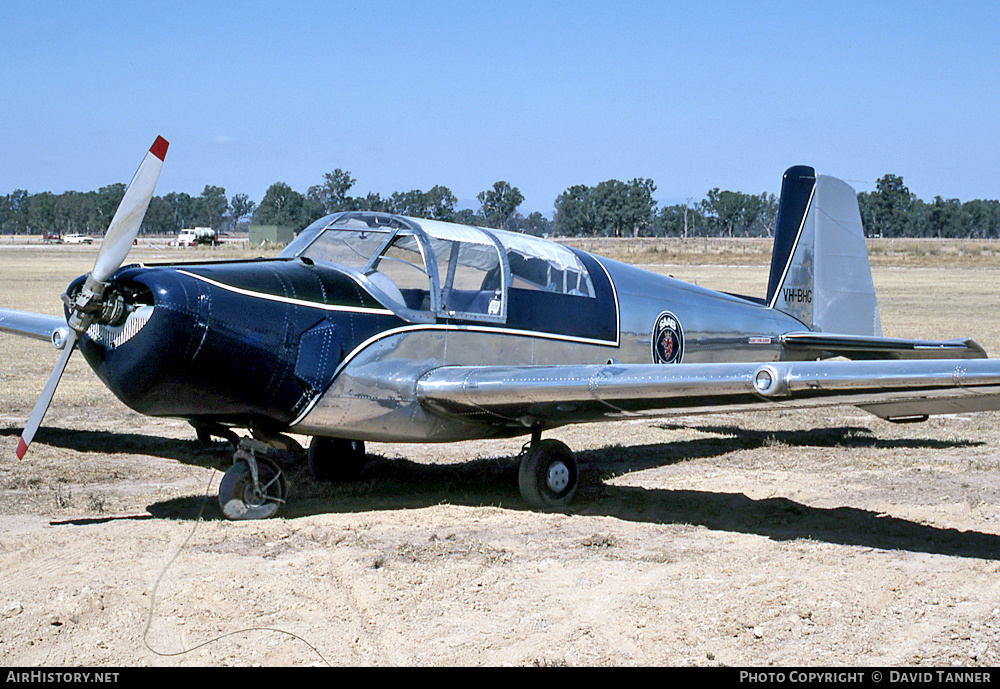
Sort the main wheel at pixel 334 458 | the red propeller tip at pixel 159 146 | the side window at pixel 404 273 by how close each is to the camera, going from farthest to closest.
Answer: the main wheel at pixel 334 458
the side window at pixel 404 273
the red propeller tip at pixel 159 146

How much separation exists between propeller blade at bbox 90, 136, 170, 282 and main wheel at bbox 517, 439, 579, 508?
11.0 ft

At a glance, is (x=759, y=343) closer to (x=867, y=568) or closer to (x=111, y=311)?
(x=867, y=568)

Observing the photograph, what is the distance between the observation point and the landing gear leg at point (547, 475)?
305 inches

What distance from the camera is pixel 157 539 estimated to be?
21.1 ft

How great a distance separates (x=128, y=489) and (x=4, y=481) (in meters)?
1.07

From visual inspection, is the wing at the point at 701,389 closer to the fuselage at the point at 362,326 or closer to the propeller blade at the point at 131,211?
the fuselage at the point at 362,326

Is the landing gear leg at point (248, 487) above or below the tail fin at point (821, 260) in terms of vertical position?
below

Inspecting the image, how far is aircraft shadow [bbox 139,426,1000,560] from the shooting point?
677 centimetres

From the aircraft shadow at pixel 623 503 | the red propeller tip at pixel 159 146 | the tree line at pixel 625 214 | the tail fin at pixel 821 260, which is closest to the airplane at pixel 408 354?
the red propeller tip at pixel 159 146

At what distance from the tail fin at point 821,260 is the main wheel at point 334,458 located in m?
5.47

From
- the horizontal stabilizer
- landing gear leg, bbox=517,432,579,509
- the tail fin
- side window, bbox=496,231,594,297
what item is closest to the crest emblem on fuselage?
side window, bbox=496,231,594,297

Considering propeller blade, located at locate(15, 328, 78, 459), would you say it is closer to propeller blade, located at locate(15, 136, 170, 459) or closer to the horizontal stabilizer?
propeller blade, located at locate(15, 136, 170, 459)

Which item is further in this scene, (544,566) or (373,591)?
(544,566)
